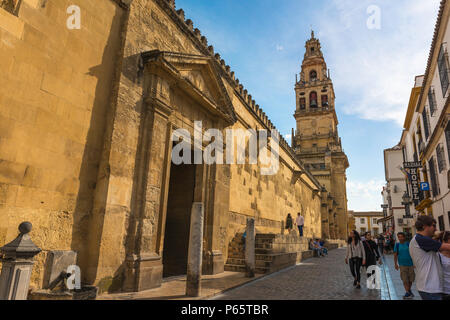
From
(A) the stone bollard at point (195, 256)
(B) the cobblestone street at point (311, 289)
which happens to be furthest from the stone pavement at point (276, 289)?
(A) the stone bollard at point (195, 256)

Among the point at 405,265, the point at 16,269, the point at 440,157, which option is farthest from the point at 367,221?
the point at 16,269

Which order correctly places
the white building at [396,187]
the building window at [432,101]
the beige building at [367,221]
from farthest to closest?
the beige building at [367,221] < the white building at [396,187] < the building window at [432,101]

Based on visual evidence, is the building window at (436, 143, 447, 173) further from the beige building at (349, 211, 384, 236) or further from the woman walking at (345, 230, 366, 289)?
the beige building at (349, 211, 384, 236)

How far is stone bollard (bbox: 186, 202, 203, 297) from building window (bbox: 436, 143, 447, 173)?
11.6m

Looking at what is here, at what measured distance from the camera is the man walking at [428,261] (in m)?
3.32

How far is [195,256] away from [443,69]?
1183 centimetres

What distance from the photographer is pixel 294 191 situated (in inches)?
880

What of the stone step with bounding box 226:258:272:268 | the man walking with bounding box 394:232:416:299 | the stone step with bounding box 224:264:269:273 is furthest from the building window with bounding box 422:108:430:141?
the stone step with bounding box 224:264:269:273

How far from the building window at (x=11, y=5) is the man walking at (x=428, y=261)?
22.2ft

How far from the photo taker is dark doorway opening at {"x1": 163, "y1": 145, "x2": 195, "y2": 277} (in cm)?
991

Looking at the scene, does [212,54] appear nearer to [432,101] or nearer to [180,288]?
[180,288]

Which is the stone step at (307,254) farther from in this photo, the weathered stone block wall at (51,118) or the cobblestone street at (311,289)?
the weathered stone block wall at (51,118)

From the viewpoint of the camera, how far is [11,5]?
4656 millimetres

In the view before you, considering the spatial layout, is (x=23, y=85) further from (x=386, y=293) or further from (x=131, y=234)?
(x=386, y=293)
